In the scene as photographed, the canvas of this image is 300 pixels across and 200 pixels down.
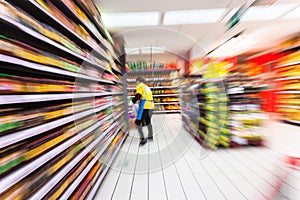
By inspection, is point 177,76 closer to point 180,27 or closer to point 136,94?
point 136,94

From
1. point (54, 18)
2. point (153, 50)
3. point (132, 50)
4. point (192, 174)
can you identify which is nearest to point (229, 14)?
point (153, 50)

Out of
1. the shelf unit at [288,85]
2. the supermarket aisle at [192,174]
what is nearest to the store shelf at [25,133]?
the supermarket aisle at [192,174]

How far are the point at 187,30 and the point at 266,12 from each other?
5.12 ft

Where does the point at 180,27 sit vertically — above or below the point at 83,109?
above

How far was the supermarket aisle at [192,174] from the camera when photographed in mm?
1467

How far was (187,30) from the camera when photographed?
3.53 meters

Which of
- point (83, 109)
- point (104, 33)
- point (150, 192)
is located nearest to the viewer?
point (83, 109)

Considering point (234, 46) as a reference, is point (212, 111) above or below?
below

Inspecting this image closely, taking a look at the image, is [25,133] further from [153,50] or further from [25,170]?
[153,50]

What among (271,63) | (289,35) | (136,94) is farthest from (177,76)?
(289,35)

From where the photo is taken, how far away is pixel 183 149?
249cm

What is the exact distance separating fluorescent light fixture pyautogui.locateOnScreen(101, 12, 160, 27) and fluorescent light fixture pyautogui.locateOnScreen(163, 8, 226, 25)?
0.84ft

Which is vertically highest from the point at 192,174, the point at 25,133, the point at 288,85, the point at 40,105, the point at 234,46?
the point at 234,46

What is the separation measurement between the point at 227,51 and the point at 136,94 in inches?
105
